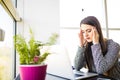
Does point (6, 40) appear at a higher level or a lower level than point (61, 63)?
higher

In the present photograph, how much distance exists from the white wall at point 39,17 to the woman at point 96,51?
72cm

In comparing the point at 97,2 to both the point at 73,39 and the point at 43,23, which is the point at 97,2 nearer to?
the point at 73,39

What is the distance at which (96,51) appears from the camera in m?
1.59

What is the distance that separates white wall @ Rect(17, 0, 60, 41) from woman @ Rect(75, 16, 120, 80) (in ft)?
2.37

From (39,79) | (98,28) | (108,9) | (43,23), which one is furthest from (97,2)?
(39,79)

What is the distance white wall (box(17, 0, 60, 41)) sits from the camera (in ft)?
7.59

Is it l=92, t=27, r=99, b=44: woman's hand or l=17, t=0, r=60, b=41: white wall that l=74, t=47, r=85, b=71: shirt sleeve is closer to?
l=92, t=27, r=99, b=44: woman's hand

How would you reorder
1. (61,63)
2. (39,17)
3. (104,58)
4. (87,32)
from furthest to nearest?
(39,17) → (87,32) → (104,58) → (61,63)

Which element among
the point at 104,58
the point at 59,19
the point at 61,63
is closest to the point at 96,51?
the point at 104,58

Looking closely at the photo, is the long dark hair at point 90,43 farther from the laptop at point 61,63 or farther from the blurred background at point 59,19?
the blurred background at point 59,19

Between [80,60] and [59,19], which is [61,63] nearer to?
[80,60]

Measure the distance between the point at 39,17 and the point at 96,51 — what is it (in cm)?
111

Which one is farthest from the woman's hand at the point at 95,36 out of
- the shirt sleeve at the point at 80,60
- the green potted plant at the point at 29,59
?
the green potted plant at the point at 29,59

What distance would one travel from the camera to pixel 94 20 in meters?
1.76
